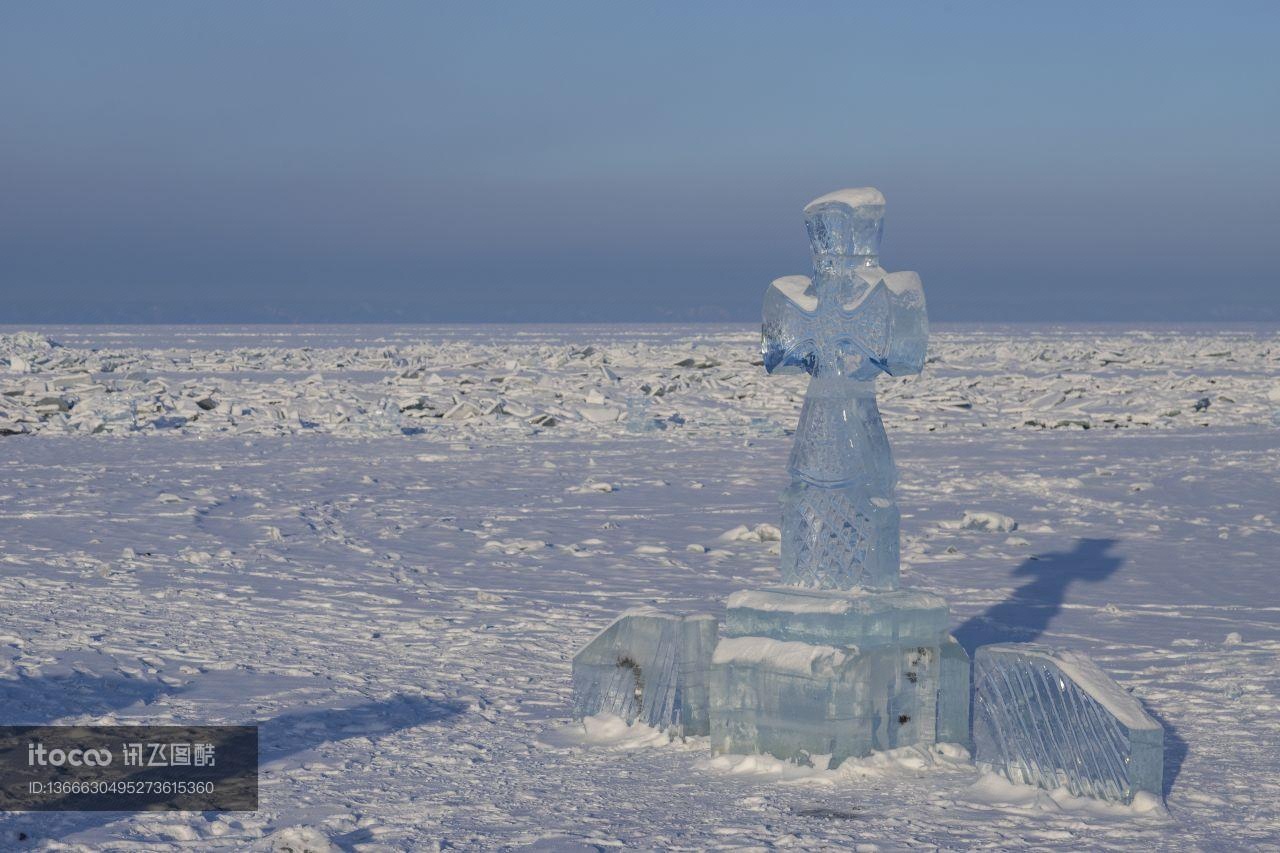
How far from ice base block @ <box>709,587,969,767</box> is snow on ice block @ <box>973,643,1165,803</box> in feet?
0.81

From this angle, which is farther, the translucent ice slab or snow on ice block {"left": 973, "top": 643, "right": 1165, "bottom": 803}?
the translucent ice slab

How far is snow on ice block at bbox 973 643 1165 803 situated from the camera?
434 cm

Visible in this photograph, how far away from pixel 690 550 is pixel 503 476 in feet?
13.9

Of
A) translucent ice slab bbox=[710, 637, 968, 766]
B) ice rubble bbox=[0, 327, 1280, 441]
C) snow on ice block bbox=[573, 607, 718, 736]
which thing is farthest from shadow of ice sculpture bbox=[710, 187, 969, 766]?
ice rubble bbox=[0, 327, 1280, 441]

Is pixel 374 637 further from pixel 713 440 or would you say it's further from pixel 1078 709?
pixel 713 440

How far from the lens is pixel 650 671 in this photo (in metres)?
5.37

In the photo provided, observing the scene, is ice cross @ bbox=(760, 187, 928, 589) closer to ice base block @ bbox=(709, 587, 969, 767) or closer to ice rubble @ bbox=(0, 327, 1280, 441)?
ice base block @ bbox=(709, 587, 969, 767)

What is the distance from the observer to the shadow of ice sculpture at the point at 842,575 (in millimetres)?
4793

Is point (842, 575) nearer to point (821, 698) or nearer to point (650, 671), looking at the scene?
point (821, 698)

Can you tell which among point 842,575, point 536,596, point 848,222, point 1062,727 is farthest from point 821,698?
point 536,596

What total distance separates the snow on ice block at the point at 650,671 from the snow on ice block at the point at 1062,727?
1075 millimetres

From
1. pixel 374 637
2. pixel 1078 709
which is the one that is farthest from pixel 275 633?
pixel 1078 709

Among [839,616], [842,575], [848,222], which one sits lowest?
[839,616]

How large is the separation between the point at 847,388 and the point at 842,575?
26.5 inches
